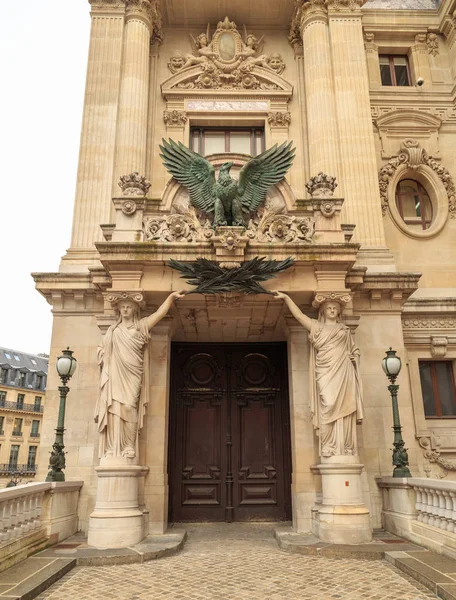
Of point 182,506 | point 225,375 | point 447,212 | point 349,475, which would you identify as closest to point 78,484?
point 182,506

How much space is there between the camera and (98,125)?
15500mm

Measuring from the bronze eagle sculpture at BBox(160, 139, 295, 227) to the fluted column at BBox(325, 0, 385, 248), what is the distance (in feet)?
11.4

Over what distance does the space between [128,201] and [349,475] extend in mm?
7589

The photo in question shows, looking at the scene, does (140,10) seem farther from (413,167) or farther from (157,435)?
(157,435)

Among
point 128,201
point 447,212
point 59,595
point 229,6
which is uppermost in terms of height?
point 229,6

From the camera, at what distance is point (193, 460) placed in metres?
13.1

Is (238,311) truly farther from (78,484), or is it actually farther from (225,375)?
(78,484)

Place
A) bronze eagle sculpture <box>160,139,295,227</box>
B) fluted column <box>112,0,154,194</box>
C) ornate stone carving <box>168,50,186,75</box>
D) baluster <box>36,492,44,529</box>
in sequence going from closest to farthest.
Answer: baluster <box>36,492,44,529</box> → bronze eagle sculpture <box>160,139,295,227</box> → fluted column <box>112,0,154,194</box> → ornate stone carving <box>168,50,186,75</box>

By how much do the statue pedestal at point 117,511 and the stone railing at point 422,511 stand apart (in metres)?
5.22

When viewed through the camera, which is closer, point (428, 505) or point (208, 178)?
point (428, 505)

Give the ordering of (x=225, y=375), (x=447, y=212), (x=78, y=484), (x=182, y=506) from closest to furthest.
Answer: (x=78, y=484), (x=182, y=506), (x=225, y=375), (x=447, y=212)

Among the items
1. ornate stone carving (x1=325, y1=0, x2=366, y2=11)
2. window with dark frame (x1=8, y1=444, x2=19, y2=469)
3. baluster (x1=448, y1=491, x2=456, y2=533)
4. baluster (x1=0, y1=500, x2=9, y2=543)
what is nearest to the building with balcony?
window with dark frame (x1=8, y1=444, x2=19, y2=469)

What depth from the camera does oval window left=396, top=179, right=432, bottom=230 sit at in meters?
16.5

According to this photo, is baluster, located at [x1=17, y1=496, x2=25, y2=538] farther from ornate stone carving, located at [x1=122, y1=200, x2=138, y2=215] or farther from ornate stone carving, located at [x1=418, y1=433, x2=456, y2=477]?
ornate stone carving, located at [x1=418, y1=433, x2=456, y2=477]
